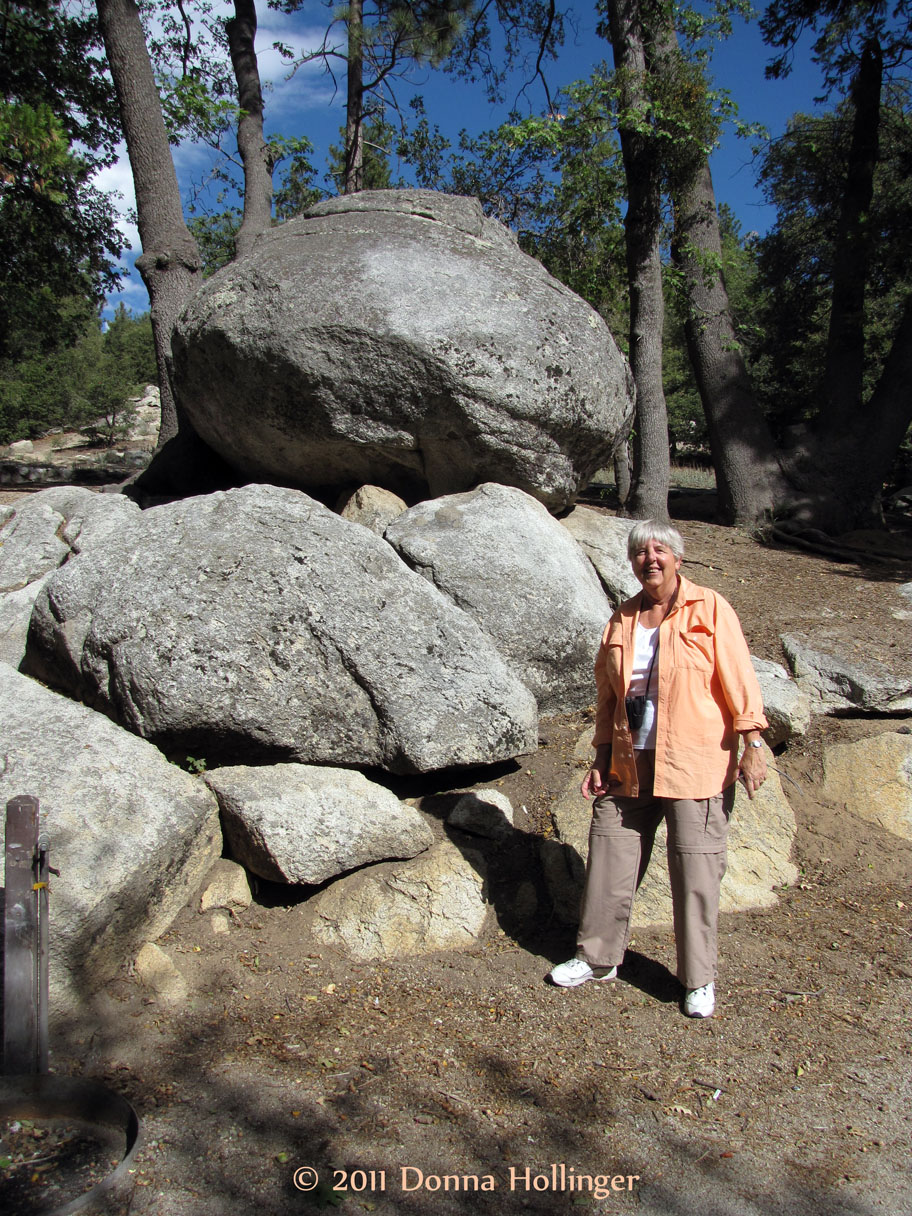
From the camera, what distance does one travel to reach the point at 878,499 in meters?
8.91

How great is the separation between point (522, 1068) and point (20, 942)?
1.59 m

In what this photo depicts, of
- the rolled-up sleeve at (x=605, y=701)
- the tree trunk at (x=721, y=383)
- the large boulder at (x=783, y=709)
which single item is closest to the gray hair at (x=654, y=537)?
the rolled-up sleeve at (x=605, y=701)

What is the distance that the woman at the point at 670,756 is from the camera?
303 centimetres

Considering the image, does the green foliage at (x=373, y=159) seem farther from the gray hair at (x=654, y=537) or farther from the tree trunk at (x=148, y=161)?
the gray hair at (x=654, y=537)

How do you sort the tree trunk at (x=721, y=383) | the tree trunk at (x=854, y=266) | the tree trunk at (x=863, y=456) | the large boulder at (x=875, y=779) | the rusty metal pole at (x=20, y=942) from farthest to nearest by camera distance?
the tree trunk at (x=854, y=266) → the tree trunk at (x=863, y=456) → the tree trunk at (x=721, y=383) → the large boulder at (x=875, y=779) → the rusty metal pole at (x=20, y=942)

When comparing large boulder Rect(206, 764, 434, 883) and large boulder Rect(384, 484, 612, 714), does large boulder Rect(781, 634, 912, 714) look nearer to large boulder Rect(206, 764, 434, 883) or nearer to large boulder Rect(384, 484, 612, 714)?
large boulder Rect(384, 484, 612, 714)

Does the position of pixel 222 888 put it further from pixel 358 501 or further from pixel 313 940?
pixel 358 501

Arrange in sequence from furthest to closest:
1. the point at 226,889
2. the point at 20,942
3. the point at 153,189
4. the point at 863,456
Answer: the point at 863,456 → the point at 153,189 → the point at 226,889 → the point at 20,942

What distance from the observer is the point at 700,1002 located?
3068mm

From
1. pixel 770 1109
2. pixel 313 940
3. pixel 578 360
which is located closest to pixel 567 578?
pixel 578 360

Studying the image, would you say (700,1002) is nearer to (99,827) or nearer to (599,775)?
(599,775)

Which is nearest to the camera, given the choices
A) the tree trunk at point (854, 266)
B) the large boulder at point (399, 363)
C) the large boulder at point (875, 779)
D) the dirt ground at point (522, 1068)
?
the dirt ground at point (522, 1068)

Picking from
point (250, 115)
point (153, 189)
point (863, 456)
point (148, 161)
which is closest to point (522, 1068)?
point (863, 456)

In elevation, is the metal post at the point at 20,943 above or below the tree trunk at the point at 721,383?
below
